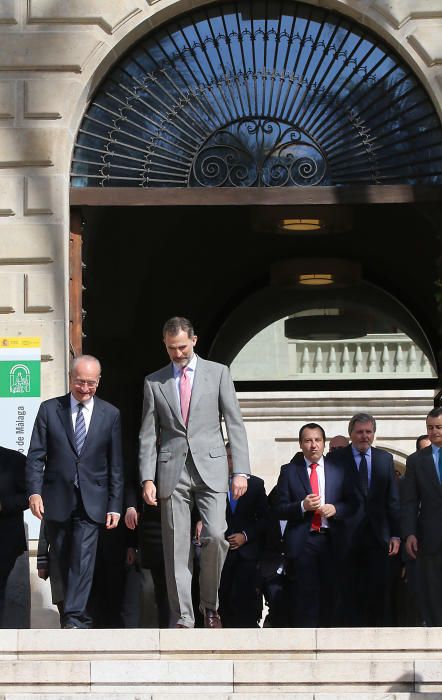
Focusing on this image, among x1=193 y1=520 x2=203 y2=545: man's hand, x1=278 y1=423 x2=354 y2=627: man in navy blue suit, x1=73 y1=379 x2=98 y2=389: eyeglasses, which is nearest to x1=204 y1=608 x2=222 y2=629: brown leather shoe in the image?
x1=193 y1=520 x2=203 y2=545: man's hand

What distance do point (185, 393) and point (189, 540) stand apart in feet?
3.16

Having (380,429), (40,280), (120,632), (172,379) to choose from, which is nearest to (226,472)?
(172,379)

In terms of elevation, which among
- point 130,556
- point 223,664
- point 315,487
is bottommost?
point 223,664

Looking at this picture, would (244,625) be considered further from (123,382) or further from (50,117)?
(123,382)

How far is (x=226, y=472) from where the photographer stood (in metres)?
10.4

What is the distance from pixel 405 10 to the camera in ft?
44.2

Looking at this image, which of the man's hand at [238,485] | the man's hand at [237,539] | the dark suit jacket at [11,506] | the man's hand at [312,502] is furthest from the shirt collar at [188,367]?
the man's hand at [237,539]

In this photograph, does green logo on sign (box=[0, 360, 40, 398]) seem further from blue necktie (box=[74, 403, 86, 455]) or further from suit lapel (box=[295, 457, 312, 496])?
suit lapel (box=[295, 457, 312, 496])

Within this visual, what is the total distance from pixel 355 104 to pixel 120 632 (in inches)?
235

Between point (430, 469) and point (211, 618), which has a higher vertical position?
point (430, 469)

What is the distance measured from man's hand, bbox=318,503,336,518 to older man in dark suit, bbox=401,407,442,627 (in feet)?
1.55

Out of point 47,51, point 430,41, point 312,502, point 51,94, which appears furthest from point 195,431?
point 430,41

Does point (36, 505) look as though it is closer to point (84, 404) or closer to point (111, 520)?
point (111, 520)

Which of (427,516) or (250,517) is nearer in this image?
(427,516)
